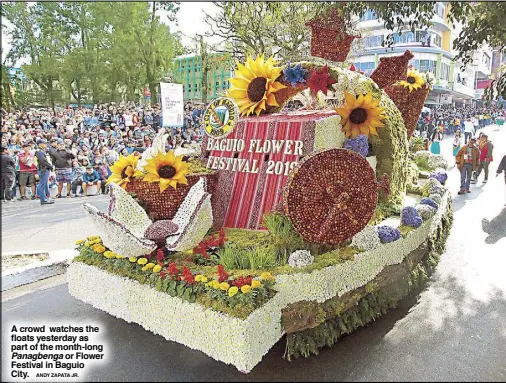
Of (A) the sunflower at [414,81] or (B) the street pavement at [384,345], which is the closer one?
(B) the street pavement at [384,345]

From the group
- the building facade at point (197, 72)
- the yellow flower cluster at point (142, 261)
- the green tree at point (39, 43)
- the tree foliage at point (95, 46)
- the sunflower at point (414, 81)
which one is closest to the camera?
the yellow flower cluster at point (142, 261)

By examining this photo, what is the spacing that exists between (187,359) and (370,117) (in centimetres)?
320

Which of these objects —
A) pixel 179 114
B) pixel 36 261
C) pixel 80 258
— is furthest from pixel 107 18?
pixel 80 258

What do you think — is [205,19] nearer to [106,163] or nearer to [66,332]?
[106,163]

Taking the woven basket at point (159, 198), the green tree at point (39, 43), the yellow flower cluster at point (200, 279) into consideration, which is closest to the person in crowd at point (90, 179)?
the green tree at point (39, 43)

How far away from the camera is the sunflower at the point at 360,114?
4.84 meters

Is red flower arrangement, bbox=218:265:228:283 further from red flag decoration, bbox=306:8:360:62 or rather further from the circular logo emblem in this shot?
red flag decoration, bbox=306:8:360:62

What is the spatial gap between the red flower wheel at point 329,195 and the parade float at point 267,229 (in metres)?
0.01

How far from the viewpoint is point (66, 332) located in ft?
11.2

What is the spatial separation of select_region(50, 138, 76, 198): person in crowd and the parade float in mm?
5423

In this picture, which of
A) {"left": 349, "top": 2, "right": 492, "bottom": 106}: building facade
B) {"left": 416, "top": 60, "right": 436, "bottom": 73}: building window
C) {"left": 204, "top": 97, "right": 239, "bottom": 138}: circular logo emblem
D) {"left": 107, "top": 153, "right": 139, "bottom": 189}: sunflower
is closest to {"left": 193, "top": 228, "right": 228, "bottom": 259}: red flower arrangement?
{"left": 107, "top": 153, "right": 139, "bottom": 189}: sunflower

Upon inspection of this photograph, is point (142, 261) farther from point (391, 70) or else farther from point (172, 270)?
point (391, 70)

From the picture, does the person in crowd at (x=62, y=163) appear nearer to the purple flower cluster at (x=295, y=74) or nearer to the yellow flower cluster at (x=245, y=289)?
the purple flower cluster at (x=295, y=74)

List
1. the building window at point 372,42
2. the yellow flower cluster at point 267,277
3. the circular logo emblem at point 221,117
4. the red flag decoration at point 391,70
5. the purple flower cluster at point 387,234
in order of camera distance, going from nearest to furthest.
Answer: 1. the yellow flower cluster at point 267,277
2. the purple flower cluster at point 387,234
3. the circular logo emblem at point 221,117
4. the red flag decoration at point 391,70
5. the building window at point 372,42
